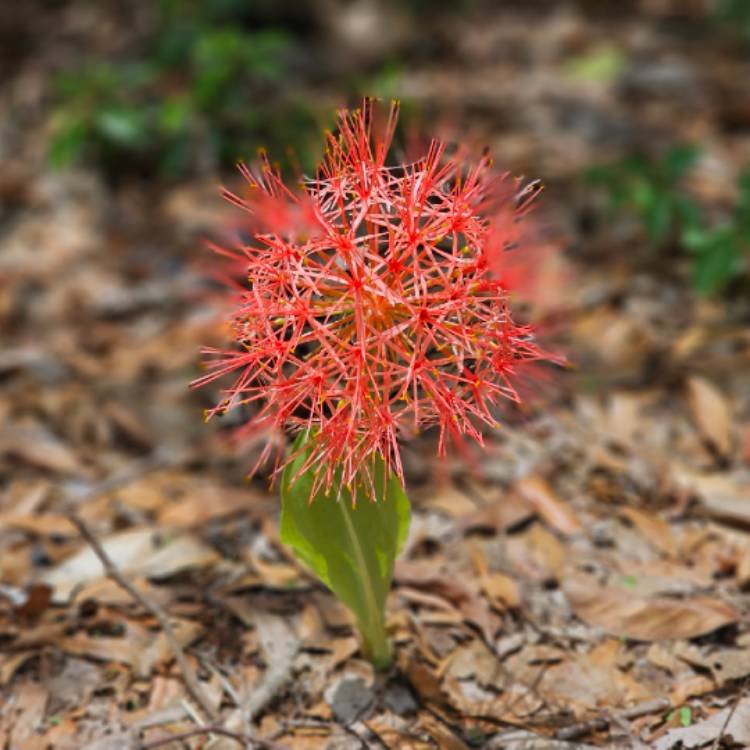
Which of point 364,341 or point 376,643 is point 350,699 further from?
point 364,341

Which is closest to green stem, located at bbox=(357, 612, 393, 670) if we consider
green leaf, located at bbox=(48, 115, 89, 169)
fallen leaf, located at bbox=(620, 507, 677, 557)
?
fallen leaf, located at bbox=(620, 507, 677, 557)

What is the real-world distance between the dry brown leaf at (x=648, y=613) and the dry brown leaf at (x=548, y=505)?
256mm

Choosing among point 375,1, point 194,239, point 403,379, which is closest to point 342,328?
point 403,379

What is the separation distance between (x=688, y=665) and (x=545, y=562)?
1.37 ft

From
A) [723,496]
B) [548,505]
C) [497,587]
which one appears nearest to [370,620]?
[497,587]

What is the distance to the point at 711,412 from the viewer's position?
2496 mm

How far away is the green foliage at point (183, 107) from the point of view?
3.56 metres

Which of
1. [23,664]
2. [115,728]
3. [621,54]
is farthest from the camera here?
[621,54]

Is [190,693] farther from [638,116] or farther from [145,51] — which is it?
[145,51]

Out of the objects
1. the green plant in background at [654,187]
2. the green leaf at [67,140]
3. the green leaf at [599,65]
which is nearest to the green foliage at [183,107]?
the green leaf at [67,140]

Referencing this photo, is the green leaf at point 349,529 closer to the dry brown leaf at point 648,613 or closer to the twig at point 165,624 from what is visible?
the twig at point 165,624

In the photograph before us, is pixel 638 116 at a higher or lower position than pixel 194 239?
higher

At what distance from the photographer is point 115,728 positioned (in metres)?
1.72

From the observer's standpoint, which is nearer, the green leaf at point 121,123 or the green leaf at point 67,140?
the green leaf at point 67,140
